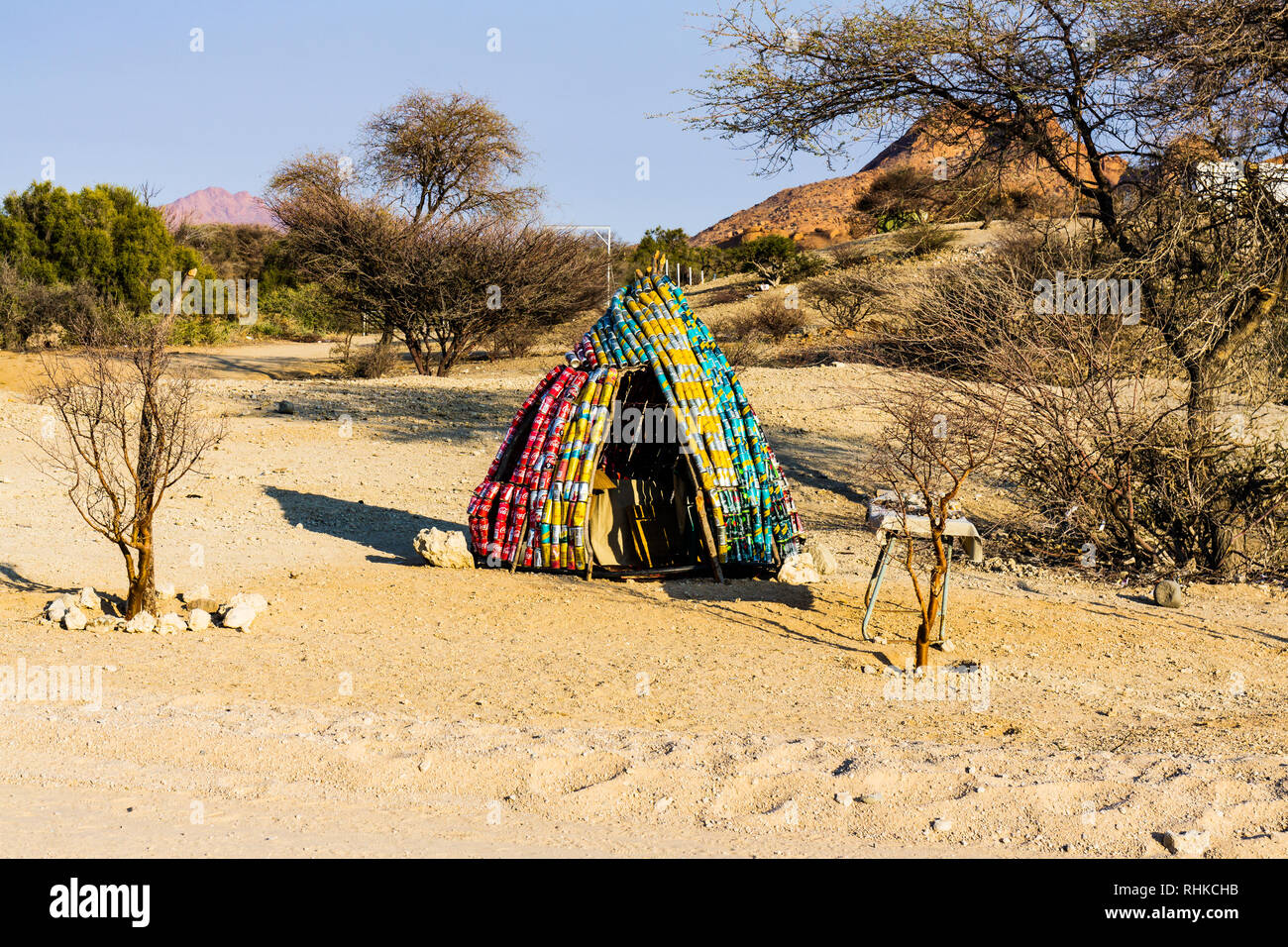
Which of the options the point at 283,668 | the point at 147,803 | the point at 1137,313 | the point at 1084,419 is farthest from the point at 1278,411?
the point at 147,803

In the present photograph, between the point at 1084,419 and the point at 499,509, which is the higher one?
the point at 1084,419

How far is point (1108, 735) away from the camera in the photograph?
5410 mm

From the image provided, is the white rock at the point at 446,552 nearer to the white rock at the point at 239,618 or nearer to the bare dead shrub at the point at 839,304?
the white rock at the point at 239,618

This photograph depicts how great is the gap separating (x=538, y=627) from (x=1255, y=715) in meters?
4.14

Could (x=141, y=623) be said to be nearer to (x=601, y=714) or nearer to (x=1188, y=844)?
(x=601, y=714)

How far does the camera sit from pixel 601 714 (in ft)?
18.5

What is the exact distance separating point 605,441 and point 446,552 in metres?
1.52

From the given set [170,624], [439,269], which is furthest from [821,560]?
[439,269]

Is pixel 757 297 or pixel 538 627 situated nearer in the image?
pixel 538 627

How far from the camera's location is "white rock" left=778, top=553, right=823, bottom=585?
8.43 meters

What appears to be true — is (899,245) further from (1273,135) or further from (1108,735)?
(1108,735)

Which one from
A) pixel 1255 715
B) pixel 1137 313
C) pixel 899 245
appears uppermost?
pixel 899 245

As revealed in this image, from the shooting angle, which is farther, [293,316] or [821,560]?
[293,316]

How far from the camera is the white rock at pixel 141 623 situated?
687cm
